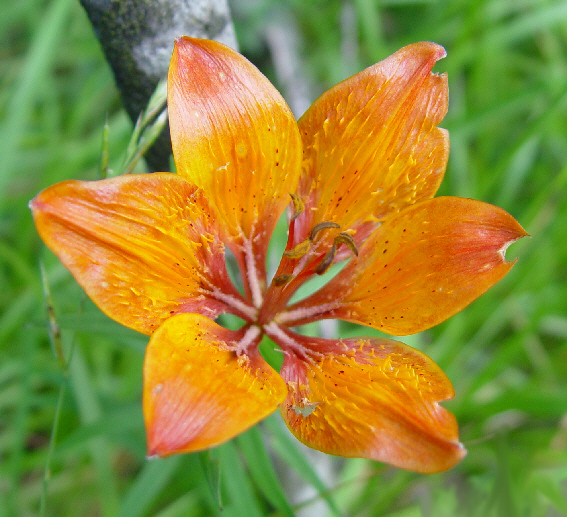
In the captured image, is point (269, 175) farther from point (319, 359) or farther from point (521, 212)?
point (521, 212)

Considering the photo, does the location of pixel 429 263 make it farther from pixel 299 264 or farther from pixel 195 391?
pixel 195 391

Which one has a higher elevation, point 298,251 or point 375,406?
point 298,251

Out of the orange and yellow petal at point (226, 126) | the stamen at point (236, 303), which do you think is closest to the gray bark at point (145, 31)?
the orange and yellow petal at point (226, 126)

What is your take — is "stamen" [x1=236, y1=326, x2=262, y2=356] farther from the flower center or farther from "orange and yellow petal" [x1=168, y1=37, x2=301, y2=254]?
Result: "orange and yellow petal" [x1=168, y1=37, x2=301, y2=254]

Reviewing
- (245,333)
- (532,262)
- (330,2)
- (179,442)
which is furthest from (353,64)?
(179,442)

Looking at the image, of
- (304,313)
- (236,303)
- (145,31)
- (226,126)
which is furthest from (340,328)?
(145,31)

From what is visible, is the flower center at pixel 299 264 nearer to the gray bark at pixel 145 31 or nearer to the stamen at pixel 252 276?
the stamen at pixel 252 276

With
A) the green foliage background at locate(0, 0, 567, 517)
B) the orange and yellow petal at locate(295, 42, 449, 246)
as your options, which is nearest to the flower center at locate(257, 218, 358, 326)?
the orange and yellow petal at locate(295, 42, 449, 246)
